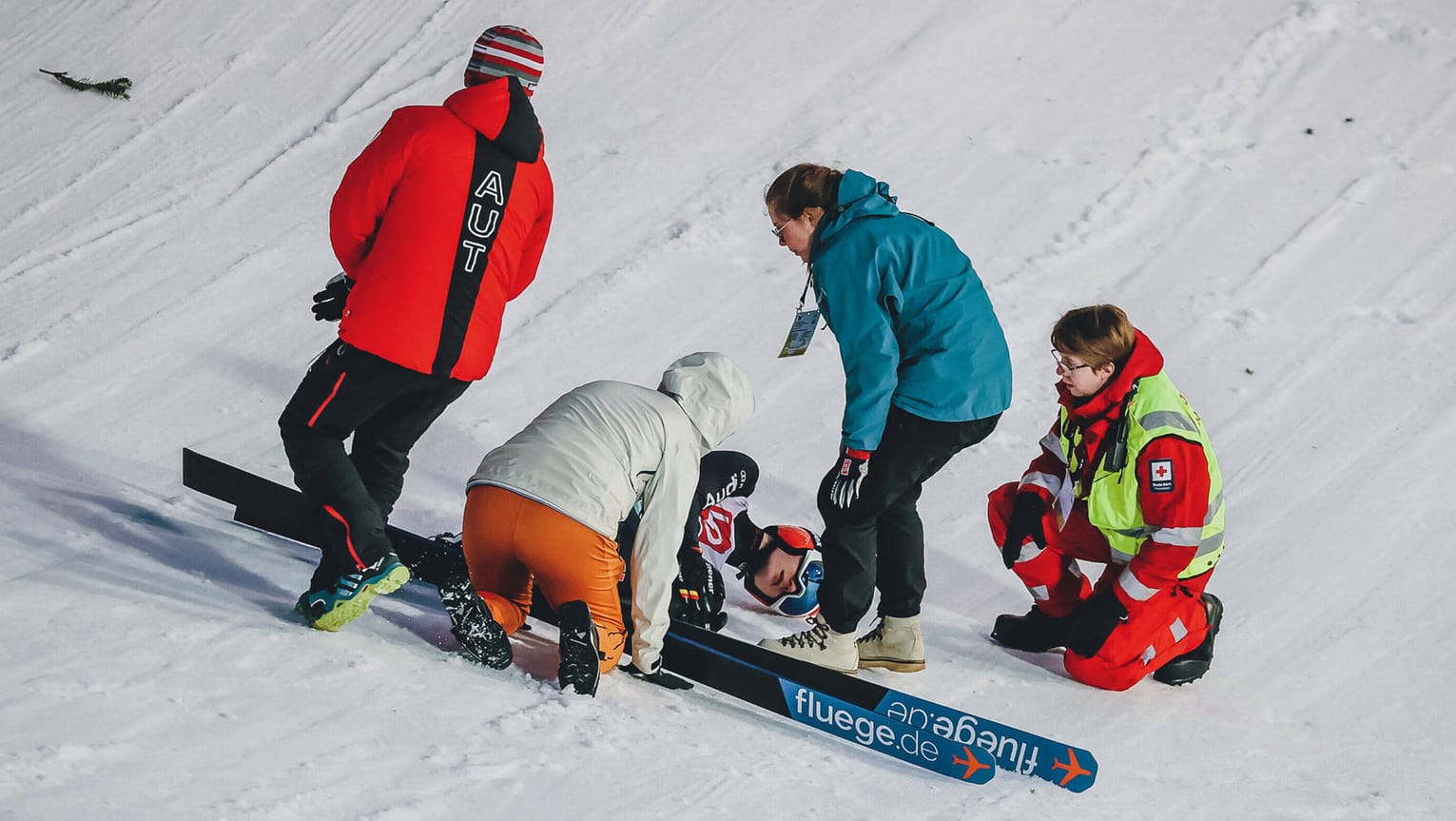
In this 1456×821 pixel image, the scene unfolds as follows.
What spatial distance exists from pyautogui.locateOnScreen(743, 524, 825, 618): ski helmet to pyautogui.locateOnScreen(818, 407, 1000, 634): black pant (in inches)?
15.7

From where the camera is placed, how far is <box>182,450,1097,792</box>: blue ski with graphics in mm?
3303

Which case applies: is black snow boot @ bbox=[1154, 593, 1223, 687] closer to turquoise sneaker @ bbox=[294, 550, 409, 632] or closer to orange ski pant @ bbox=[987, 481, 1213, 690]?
orange ski pant @ bbox=[987, 481, 1213, 690]

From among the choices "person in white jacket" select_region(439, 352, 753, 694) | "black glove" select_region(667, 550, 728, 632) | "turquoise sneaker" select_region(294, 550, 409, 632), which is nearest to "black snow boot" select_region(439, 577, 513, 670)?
"person in white jacket" select_region(439, 352, 753, 694)

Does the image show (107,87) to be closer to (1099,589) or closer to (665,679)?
(665,679)

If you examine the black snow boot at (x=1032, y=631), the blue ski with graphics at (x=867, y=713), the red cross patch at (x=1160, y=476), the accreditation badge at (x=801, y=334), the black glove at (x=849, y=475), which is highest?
the accreditation badge at (x=801, y=334)

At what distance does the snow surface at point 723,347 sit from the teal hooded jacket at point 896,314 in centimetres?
81

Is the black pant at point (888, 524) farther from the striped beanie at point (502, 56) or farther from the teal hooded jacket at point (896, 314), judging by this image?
the striped beanie at point (502, 56)

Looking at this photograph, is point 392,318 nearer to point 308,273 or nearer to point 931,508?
point 931,508

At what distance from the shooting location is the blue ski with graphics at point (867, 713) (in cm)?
330

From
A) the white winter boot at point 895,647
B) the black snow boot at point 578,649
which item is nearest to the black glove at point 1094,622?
the white winter boot at point 895,647

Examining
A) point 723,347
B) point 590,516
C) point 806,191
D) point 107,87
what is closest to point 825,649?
point 590,516

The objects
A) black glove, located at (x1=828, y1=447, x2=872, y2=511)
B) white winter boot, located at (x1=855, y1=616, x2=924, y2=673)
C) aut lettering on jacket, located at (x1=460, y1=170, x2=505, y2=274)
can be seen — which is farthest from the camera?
white winter boot, located at (x1=855, y1=616, x2=924, y2=673)

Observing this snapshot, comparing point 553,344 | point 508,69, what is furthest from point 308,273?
point 508,69

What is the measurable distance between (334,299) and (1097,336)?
6.18 ft
